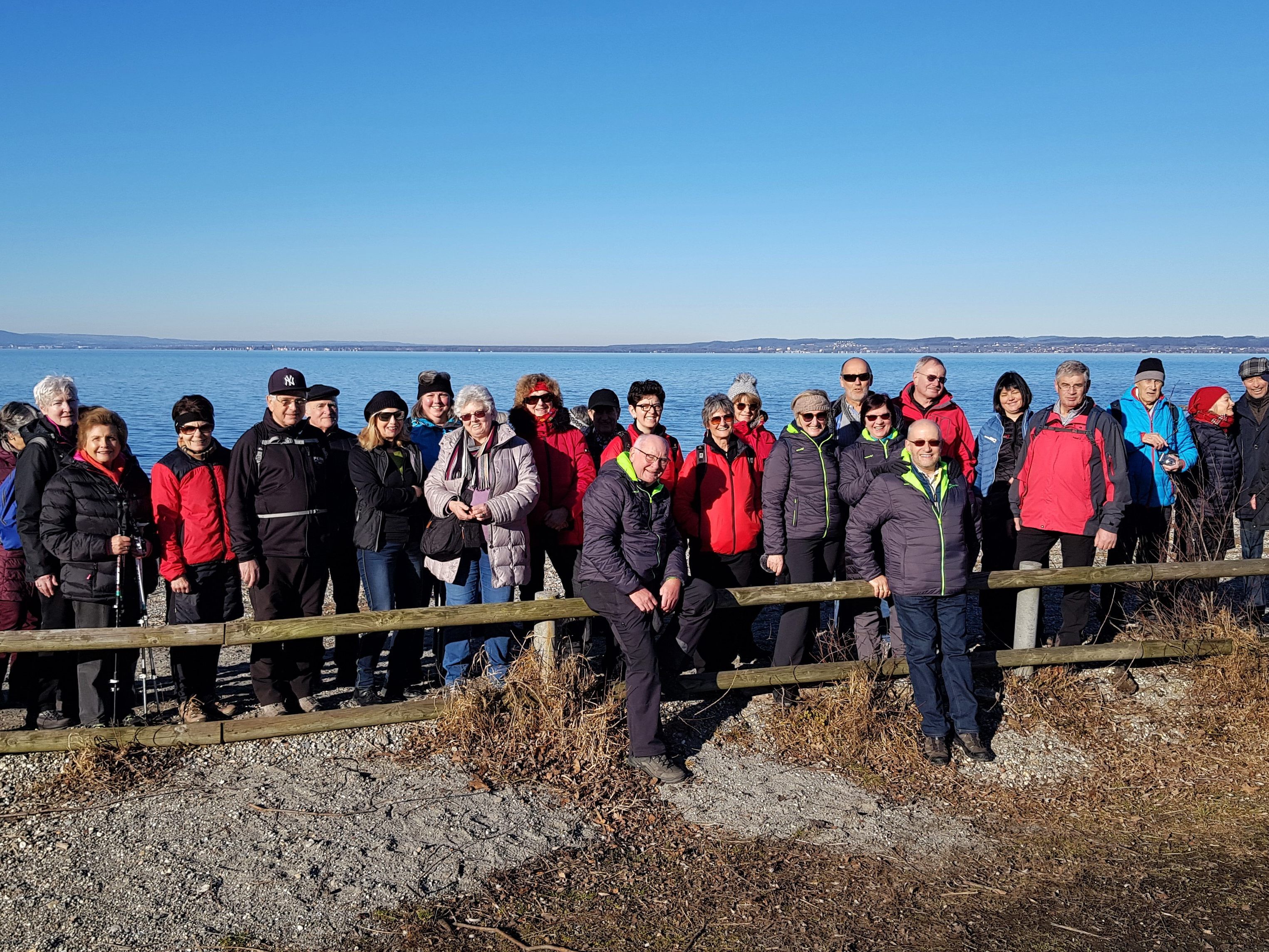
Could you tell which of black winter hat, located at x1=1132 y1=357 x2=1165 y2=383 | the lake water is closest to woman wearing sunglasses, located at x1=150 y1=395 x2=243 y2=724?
black winter hat, located at x1=1132 y1=357 x2=1165 y2=383

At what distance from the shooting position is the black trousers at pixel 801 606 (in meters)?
6.10

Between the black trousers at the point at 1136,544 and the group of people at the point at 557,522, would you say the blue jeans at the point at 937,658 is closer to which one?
the group of people at the point at 557,522

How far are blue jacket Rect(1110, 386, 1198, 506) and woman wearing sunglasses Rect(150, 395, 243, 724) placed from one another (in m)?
6.16

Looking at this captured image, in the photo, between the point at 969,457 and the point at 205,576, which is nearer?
the point at 205,576

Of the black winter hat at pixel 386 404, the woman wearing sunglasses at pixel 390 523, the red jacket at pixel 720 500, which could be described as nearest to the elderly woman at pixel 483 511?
the woman wearing sunglasses at pixel 390 523

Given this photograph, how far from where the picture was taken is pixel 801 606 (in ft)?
20.0

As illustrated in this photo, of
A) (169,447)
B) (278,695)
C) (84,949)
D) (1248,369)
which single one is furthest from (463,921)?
(169,447)

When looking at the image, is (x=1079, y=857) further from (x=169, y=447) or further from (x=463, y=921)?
(x=169, y=447)

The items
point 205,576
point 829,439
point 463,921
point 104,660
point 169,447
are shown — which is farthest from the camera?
point 169,447

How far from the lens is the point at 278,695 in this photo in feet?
18.7

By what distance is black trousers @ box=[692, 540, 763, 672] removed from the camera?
6281 mm

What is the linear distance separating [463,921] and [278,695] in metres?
2.37

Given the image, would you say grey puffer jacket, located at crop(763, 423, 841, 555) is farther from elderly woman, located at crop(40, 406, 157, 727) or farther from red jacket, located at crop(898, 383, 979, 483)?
elderly woman, located at crop(40, 406, 157, 727)

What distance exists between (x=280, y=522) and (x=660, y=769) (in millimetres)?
2618
